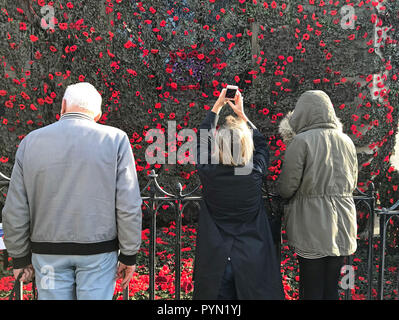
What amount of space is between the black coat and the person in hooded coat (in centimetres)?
27

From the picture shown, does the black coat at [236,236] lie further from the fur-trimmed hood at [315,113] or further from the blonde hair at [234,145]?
the fur-trimmed hood at [315,113]

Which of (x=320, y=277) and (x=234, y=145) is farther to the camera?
(x=320, y=277)

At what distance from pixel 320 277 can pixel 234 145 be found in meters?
1.05

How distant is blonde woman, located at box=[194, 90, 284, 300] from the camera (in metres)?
1.86

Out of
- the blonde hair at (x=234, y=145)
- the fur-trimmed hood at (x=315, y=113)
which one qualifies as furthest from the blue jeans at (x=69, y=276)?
the fur-trimmed hood at (x=315, y=113)

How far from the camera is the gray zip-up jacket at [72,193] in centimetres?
174

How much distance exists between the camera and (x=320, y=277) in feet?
7.06

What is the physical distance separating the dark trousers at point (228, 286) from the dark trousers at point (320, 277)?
1.69 ft

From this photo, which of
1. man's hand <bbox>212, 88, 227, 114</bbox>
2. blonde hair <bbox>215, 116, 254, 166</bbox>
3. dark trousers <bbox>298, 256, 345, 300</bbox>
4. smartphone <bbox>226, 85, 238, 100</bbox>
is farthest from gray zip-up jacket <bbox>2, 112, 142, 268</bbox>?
dark trousers <bbox>298, 256, 345, 300</bbox>

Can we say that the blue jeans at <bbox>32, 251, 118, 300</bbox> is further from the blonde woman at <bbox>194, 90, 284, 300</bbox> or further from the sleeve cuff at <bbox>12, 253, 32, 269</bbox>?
the blonde woman at <bbox>194, 90, 284, 300</bbox>

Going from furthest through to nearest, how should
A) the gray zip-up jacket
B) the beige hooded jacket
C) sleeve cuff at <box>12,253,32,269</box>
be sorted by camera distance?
the beige hooded jacket, sleeve cuff at <box>12,253,32,269</box>, the gray zip-up jacket

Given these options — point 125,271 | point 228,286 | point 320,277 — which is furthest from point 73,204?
point 320,277

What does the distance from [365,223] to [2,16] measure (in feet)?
19.0

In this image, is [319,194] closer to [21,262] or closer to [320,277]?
[320,277]
